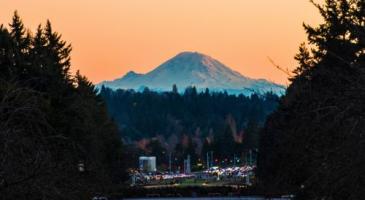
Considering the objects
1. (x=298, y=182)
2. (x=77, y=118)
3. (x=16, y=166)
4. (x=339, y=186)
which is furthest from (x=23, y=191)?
(x=77, y=118)

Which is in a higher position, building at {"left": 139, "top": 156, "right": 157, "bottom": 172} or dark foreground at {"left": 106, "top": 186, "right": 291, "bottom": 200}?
building at {"left": 139, "top": 156, "right": 157, "bottom": 172}

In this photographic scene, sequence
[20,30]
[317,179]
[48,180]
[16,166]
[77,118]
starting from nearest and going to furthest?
[16,166] < [48,180] < [317,179] < [77,118] < [20,30]

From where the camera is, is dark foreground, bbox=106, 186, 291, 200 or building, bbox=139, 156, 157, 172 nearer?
dark foreground, bbox=106, 186, 291, 200

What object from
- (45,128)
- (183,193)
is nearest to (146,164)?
(183,193)

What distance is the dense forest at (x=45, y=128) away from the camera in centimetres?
1234

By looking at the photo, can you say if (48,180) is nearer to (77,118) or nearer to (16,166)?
(16,166)

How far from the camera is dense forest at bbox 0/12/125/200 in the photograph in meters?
12.3

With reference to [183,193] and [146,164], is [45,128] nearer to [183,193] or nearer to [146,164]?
[183,193]

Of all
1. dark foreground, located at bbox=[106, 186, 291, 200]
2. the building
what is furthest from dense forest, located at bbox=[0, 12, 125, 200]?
the building

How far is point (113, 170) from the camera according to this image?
86.7m

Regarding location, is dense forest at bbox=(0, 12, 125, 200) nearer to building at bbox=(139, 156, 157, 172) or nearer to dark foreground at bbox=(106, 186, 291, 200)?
dark foreground at bbox=(106, 186, 291, 200)

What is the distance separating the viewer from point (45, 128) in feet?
99.2

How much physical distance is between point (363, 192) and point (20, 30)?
42792mm

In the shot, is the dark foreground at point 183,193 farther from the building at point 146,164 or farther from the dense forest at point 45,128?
the building at point 146,164
